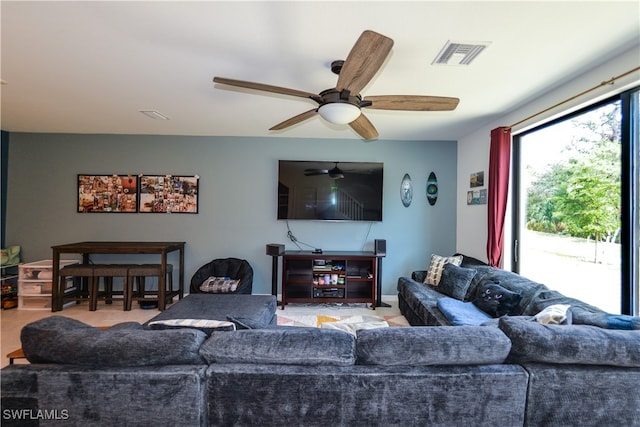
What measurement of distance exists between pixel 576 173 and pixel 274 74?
2.78 metres

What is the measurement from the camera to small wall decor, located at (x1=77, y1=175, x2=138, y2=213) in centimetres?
448

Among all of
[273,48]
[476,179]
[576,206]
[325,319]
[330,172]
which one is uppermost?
[273,48]

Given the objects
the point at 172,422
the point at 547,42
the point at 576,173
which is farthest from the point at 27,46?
the point at 576,173

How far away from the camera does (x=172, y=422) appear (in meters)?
1.28

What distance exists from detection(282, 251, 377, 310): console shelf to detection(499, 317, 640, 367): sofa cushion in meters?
2.76

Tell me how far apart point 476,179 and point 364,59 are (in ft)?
10.4

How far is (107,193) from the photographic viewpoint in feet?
14.8

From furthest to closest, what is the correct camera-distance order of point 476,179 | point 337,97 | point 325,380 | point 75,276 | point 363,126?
1. point 476,179
2. point 75,276
3. point 363,126
4. point 337,97
5. point 325,380

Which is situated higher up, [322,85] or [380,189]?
[322,85]

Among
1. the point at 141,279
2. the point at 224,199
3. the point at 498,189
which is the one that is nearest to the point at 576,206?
the point at 498,189

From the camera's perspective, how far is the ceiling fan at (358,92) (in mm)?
1466

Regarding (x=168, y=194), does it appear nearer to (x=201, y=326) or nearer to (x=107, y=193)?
(x=107, y=193)

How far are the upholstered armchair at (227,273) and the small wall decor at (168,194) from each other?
35.9 inches

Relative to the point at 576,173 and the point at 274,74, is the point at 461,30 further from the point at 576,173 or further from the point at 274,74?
the point at 576,173
